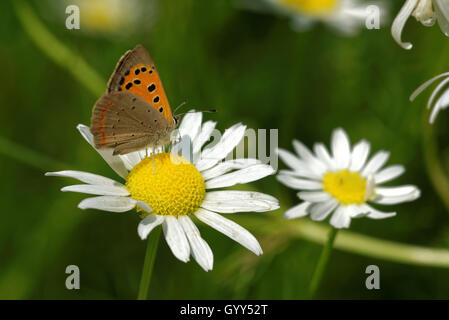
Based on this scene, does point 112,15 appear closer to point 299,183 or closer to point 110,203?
point 299,183

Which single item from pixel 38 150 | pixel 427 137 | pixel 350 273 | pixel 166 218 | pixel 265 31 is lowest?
pixel 166 218

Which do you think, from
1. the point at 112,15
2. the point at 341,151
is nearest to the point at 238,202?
the point at 341,151

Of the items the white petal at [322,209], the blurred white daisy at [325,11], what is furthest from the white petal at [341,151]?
the blurred white daisy at [325,11]

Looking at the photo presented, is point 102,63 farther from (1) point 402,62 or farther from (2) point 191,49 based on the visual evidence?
(1) point 402,62

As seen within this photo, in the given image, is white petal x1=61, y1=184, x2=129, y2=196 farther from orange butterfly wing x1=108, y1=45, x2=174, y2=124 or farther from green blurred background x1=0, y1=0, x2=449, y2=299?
green blurred background x1=0, y1=0, x2=449, y2=299

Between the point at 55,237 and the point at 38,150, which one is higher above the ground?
the point at 38,150
